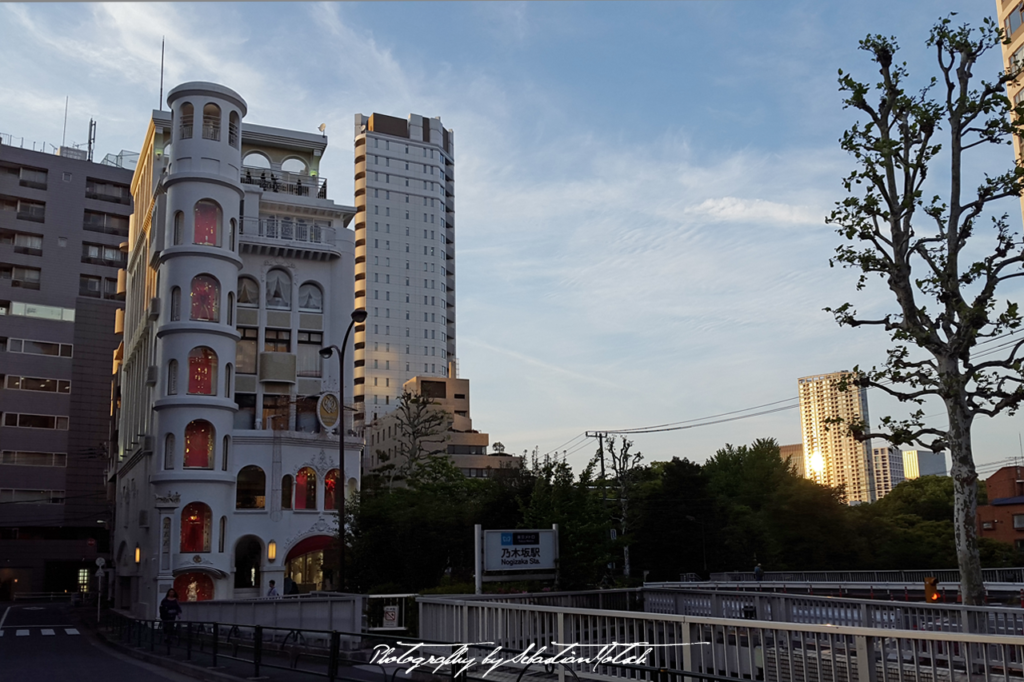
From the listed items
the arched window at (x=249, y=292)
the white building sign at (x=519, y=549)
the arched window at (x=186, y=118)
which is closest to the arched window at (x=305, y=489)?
the arched window at (x=249, y=292)

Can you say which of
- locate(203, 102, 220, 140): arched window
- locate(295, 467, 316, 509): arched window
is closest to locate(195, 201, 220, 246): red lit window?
locate(203, 102, 220, 140): arched window

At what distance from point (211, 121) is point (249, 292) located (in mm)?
10195

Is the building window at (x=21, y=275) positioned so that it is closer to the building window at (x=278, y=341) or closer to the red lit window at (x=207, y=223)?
the building window at (x=278, y=341)

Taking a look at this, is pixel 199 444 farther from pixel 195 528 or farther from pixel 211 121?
pixel 211 121

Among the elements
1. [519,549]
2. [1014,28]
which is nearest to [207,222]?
[519,549]

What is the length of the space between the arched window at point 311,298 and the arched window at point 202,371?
820 centimetres

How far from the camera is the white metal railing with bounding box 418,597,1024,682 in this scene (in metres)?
8.34

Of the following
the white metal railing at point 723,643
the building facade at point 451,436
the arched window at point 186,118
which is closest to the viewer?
the white metal railing at point 723,643

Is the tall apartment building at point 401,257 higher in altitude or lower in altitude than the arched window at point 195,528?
higher

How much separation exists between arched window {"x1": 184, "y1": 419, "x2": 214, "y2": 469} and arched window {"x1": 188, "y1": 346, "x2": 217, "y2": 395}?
171 centimetres

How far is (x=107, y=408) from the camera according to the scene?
278ft

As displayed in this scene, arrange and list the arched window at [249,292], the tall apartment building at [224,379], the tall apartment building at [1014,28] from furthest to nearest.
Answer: the arched window at [249,292], the tall apartment building at [1014,28], the tall apartment building at [224,379]

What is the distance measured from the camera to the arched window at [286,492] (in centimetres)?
4991

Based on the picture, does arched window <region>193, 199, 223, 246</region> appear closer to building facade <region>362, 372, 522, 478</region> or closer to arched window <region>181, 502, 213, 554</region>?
arched window <region>181, 502, 213, 554</region>
